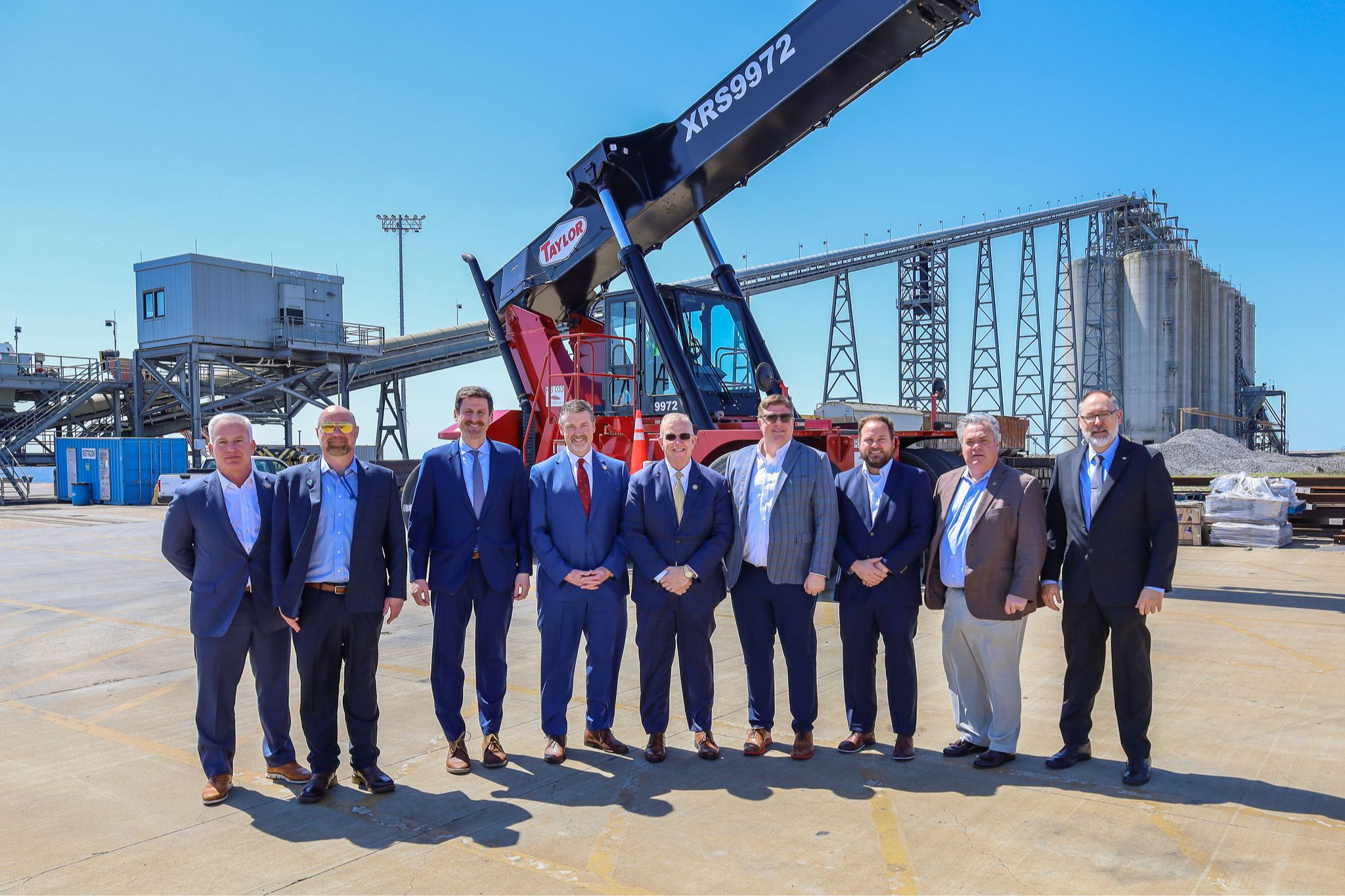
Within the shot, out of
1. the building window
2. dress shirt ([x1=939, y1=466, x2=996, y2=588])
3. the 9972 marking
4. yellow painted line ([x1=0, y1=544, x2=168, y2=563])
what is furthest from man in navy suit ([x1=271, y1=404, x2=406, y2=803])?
the building window

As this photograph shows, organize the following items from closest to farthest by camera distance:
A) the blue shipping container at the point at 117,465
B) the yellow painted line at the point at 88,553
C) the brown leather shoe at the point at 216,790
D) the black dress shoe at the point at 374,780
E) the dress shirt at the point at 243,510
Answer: the brown leather shoe at the point at 216,790, the black dress shoe at the point at 374,780, the dress shirt at the point at 243,510, the yellow painted line at the point at 88,553, the blue shipping container at the point at 117,465

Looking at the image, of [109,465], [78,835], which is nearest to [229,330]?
[109,465]

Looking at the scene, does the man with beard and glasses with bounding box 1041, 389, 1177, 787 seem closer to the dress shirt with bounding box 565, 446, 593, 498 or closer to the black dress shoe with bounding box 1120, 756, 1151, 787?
the black dress shoe with bounding box 1120, 756, 1151, 787

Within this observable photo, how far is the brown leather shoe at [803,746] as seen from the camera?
189 inches

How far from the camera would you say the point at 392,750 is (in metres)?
5.03

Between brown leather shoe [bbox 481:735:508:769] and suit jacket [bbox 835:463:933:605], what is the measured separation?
191 centimetres

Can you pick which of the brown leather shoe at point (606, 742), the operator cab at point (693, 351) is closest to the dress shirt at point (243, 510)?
the brown leather shoe at point (606, 742)

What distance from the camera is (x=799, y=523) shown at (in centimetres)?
488

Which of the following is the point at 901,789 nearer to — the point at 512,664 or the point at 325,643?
the point at 325,643

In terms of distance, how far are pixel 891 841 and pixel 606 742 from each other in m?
1.69

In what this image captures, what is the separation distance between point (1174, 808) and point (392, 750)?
150 inches

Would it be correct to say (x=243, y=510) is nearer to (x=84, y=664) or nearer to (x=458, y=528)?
(x=458, y=528)

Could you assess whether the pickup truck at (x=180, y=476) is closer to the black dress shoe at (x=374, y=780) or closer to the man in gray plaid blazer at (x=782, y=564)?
the black dress shoe at (x=374, y=780)

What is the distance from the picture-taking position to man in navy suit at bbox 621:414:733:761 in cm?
488
